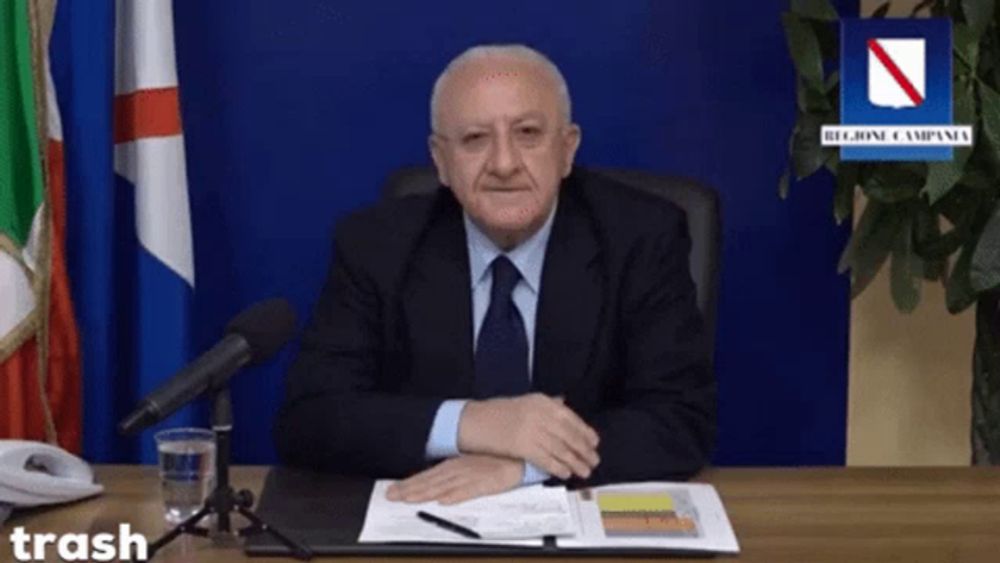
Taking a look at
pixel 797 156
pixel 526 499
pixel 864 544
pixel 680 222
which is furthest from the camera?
pixel 797 156

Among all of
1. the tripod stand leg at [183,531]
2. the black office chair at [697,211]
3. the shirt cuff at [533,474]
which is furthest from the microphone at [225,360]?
the black office chair at [697,211]

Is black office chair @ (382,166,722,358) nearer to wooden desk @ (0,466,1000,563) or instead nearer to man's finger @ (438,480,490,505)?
wooden desk @ (0,466,1000,563)

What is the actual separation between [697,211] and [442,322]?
46 cm

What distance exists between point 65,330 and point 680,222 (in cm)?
126

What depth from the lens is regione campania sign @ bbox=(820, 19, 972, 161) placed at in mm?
2820

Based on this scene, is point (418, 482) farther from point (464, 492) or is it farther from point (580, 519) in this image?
point (580, 519)

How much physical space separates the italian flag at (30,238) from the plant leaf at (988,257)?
171 centimetres

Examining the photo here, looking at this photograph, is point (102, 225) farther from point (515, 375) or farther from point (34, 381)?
point (515, 375)

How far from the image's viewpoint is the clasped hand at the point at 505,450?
188 cm

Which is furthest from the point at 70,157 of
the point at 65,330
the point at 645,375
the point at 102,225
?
the point at 645,375

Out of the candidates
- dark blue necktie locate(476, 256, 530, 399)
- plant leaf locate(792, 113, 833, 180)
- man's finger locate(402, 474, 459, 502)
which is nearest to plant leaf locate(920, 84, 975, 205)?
plant leaf locate(792, 113, 833, 180)

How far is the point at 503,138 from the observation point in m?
2.19

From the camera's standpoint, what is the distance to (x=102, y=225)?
2938mm

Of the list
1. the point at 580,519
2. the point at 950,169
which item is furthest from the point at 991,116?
the point at 580,519
